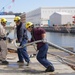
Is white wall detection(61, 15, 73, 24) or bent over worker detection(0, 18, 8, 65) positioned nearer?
bent over worker detection(0, 18, 8, 65)

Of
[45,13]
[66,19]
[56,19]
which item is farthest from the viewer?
[45,13]

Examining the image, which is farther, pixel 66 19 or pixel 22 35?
pixel 66 19

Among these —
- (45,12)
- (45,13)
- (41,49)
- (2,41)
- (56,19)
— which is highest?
(45,12)

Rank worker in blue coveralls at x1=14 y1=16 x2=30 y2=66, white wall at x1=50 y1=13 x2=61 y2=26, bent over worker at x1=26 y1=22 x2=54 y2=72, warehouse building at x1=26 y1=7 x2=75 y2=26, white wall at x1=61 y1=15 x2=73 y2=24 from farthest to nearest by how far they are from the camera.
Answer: warehouse building at x1=26 y1=7 x2=75 y2=26 < white wall at x1=50 y1=13 x2=61 y2=26 < white wall at x1=61 y1=15 x2=73 y2=24 < worker in blue coveralls at x1=14 y1=16 x2=30 y2=66 < bent over worker at x1=26 y1=22 x2=54 y2=72

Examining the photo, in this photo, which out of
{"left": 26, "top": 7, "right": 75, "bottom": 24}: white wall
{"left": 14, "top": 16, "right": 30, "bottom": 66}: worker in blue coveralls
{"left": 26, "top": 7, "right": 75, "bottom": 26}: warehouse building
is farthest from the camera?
{"left": 26, "top": 7, "right": 75, "bottom": 24}: white wall

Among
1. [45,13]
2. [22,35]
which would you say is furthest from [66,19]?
[22,35]

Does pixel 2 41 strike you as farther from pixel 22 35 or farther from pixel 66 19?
pixel 66 19

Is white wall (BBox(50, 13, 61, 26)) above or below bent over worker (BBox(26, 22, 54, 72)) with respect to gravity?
below

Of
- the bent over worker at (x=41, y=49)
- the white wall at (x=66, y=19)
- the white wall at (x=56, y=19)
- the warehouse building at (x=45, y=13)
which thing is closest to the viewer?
the bent over worker at (x=41, y=49)

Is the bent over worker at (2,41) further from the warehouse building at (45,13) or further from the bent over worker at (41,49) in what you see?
the warehouse building at (45,13)

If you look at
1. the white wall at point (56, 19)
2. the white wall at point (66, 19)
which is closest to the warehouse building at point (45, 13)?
the white wall at point (56, 19)

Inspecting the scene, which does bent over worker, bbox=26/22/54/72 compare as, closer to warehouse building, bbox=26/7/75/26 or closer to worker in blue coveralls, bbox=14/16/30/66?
worker in blue coveralls, bbox=14/16/30/66

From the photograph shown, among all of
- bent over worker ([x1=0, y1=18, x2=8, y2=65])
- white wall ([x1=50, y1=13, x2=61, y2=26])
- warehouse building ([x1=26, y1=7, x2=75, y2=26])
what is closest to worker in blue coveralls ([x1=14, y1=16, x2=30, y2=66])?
bent over worker ([x1=0, y1=18, x2=8, y2=65])

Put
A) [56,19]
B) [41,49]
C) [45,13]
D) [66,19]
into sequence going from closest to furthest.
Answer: [41,49] < [66,19] < [56,19] < [45,13]
